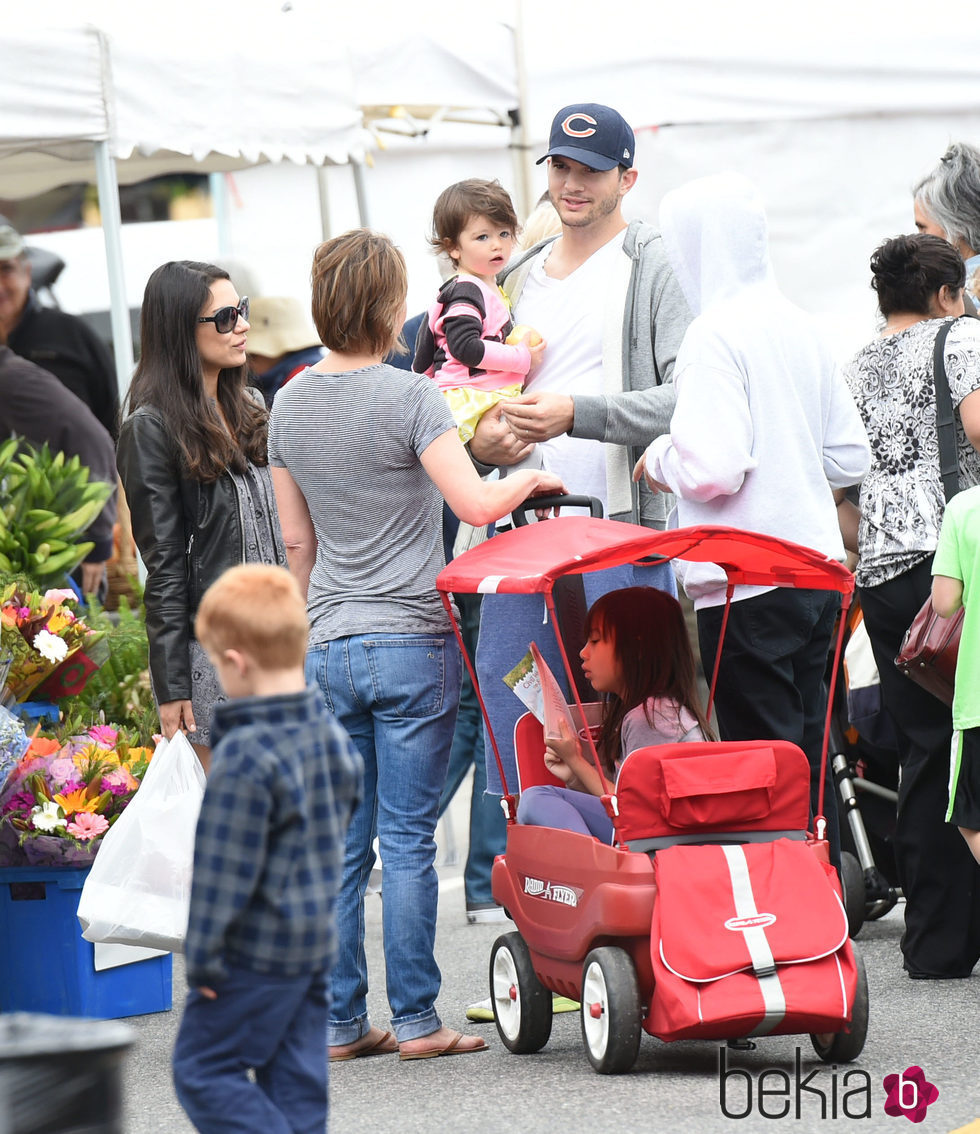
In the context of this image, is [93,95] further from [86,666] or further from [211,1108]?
[211,1108]

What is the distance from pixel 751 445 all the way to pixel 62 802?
204cm

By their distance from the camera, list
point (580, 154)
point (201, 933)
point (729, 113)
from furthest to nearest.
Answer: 1. point (729, 113)
2. point (580, 154)
3. point (201, 933)

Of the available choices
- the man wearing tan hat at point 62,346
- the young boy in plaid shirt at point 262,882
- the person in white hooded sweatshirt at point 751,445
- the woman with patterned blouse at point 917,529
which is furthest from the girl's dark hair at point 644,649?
the man wearing tan hat at point 62,346

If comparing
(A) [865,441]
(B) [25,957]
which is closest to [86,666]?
(B) [25,957]

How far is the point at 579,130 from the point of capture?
443 centimetres

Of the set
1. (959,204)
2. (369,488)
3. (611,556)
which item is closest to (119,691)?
(369,488)

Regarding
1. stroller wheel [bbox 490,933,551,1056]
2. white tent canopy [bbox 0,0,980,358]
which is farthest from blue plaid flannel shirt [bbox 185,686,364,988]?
white tent canopy [bbox 0,0,980,358]

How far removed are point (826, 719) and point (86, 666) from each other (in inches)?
87.6

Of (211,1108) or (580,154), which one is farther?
(580,154)

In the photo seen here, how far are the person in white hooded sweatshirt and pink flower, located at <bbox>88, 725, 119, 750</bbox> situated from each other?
170 cm

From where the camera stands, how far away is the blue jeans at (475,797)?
5641 mm

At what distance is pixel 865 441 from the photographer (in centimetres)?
435

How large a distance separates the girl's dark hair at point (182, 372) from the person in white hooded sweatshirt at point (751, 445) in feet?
3.59

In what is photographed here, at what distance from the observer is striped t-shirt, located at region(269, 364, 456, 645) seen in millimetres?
3963
